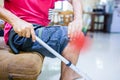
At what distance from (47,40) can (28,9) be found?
0.77ft

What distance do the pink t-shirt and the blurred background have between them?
17cm

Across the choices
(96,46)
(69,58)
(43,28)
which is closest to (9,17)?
(43,28)

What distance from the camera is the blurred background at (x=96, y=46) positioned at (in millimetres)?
2213

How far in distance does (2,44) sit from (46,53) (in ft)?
0.99

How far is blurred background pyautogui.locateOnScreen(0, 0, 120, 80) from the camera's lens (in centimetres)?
221

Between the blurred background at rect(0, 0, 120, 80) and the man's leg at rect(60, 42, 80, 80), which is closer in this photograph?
the man's leg at rect(60, 42, 80, 80)

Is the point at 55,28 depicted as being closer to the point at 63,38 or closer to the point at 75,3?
the point at 63,38

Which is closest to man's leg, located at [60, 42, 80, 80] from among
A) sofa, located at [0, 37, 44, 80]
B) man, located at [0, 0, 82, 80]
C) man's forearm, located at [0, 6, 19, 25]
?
man, located at [0, 0, 82, 80]

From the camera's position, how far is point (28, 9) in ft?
3.91

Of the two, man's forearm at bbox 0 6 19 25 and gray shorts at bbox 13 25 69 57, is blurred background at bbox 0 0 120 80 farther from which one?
Result: man's forearm at bbox 0 6 19 25

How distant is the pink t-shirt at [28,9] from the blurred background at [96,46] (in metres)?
0.17

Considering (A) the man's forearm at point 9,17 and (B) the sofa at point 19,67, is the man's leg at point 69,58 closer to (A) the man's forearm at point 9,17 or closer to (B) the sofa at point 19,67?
(B) the sofa at point 19,67

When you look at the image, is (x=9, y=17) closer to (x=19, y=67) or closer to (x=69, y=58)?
(x=19, y=67)

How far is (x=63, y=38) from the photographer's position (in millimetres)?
1096
